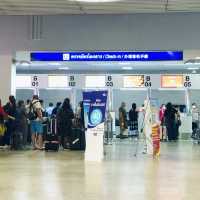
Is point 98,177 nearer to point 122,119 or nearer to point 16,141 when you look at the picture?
point 16,141

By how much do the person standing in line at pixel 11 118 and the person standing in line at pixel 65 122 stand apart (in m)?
1.34

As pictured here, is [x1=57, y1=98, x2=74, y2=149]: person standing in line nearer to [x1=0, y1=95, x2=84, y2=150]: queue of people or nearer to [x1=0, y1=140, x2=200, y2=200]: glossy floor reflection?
[x1=0, y1=95, x2=84, y2=150]: queue of people

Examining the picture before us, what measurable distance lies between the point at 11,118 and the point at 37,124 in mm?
844

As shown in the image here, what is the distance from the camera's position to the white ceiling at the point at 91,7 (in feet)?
47.4

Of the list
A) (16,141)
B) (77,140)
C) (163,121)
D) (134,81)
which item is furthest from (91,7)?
(134,81)

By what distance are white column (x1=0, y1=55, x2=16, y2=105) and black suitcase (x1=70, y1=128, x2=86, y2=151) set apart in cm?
245

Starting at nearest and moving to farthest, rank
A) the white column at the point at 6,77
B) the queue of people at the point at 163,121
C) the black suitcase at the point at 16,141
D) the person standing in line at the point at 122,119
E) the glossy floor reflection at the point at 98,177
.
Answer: the glossy floor reflection at the point at 98,177 → the black suitcase at the point at 16,141 → the white column at the point at 6,77 → the queue of people at the point at 163,121 → the person standing in line at the point at 122,119

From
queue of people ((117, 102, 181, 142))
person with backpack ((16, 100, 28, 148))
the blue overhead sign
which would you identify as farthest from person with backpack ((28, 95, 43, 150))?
queue of people ((117, 102, 181, 142))

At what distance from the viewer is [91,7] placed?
50.0 feet

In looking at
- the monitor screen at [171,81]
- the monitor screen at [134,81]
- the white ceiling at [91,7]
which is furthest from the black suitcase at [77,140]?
the monitor screen at [171,81]

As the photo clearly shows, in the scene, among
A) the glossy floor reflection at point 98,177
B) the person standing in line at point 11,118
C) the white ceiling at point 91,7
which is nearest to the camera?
the glossy floor reflection at point 98,177

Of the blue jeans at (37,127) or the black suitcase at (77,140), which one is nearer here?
the black suitcase at (77,140)

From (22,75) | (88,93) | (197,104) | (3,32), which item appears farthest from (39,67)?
(88,93)

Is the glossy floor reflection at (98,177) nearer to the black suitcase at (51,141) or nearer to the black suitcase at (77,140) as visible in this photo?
the black suitcase at (51,141)
